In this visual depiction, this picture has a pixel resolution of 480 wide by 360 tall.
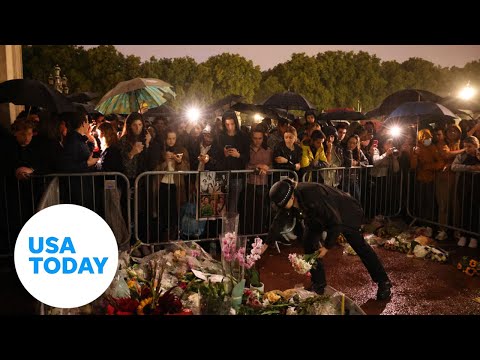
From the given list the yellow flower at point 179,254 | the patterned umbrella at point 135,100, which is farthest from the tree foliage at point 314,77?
the yellow flower at point 179,254

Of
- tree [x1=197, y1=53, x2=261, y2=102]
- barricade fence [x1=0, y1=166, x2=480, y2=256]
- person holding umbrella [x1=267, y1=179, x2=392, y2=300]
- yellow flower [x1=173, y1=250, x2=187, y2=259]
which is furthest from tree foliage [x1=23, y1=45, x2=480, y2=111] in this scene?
person holding umbrella [x1=267, y1=179, x2=392, y2=300]

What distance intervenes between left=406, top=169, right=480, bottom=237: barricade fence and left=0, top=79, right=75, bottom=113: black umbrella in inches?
244

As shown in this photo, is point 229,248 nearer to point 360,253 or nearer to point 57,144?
point 360,253

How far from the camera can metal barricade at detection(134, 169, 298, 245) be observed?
7000 mm

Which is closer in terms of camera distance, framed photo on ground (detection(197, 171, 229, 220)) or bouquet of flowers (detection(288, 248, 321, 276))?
bouquet of flowers (detection(288, 248, 321, 276))

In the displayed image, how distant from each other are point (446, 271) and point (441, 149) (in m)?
2.62

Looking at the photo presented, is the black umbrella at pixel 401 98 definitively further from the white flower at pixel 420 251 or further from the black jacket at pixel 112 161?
the black jacket at pixel 112 161

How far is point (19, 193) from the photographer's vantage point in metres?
6.29


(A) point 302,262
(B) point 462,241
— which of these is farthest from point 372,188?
(A) point 302,262

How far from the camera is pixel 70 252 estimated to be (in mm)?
4016

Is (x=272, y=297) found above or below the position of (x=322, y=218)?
below

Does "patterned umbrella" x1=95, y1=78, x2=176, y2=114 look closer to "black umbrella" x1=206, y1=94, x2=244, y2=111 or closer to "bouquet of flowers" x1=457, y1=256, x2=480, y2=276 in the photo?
"black umbrella" x1=206, y1=94, x2=244, y2=111

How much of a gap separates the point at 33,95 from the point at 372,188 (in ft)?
19.8

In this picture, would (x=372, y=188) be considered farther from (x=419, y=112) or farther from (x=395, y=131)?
(x=395, y=131)
